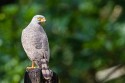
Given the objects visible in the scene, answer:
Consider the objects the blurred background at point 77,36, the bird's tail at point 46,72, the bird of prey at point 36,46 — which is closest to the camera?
the bird's tail at point 46,72

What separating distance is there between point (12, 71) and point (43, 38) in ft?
15.1

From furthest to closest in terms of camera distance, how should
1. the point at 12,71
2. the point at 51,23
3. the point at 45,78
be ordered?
the point at 51,23 → the point at 12,71 → the point at 45,78

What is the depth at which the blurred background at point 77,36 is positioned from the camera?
347 inches

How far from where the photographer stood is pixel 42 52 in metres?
3.56

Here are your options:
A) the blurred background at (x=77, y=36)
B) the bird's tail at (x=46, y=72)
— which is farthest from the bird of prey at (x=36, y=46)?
the blurred background at (x=77, y=36)

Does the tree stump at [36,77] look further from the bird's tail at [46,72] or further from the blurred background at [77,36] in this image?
the blurred background at [77,36]

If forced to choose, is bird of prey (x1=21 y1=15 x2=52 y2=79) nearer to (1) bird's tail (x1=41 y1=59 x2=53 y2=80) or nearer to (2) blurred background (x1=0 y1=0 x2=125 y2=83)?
(1) bird's tail (x1=41 y1=59 x2=53 y2=80)

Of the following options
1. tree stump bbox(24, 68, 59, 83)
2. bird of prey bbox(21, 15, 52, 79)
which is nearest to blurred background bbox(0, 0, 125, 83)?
bird of prey bbox(21, 15, 52, 79)

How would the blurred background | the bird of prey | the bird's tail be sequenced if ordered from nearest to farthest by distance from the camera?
the bird's tail → the bird of prey → the blurred background

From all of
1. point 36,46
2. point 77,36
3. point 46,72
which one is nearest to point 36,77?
point 46,72

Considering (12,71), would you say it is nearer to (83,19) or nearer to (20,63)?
(20,63)

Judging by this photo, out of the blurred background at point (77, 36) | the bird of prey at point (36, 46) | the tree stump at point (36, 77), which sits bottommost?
the tree stump at point (36, 77)

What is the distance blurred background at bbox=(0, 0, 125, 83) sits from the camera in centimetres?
881

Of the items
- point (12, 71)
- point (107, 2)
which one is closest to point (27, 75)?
point (12, 71)
